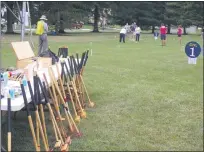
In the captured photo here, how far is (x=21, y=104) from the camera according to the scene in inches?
154

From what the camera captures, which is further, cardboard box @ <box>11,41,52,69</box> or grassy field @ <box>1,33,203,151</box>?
cardboard box @ <box>11,41,52,69</box>

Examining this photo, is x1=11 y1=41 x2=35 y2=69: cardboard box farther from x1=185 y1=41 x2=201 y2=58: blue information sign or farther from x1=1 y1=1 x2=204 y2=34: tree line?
x1=1 y1=1 x2=204 y2=34: tree line

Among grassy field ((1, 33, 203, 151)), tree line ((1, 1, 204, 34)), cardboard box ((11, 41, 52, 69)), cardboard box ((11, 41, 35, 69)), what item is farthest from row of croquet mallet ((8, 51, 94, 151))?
tree line ((1, 1, 204, 34))

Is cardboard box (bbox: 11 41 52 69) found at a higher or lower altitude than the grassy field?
higher

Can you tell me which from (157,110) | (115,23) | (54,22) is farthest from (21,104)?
(115,23)

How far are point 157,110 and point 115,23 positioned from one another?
165ft

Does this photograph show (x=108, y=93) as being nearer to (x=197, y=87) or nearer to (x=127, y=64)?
(x=197, y=87)

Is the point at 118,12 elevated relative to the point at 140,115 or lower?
elevated

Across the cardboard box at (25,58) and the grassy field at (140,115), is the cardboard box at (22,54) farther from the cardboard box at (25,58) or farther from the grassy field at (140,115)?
the grassy field at (140,115)

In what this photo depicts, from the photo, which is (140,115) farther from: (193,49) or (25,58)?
(193,49)

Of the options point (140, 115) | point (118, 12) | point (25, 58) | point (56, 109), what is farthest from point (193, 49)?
point (118, 12)

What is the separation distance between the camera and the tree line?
41.3 meters

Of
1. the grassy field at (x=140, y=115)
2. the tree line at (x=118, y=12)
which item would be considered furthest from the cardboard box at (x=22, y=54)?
the tree line at (x=118, y=12)

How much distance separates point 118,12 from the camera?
177ft
